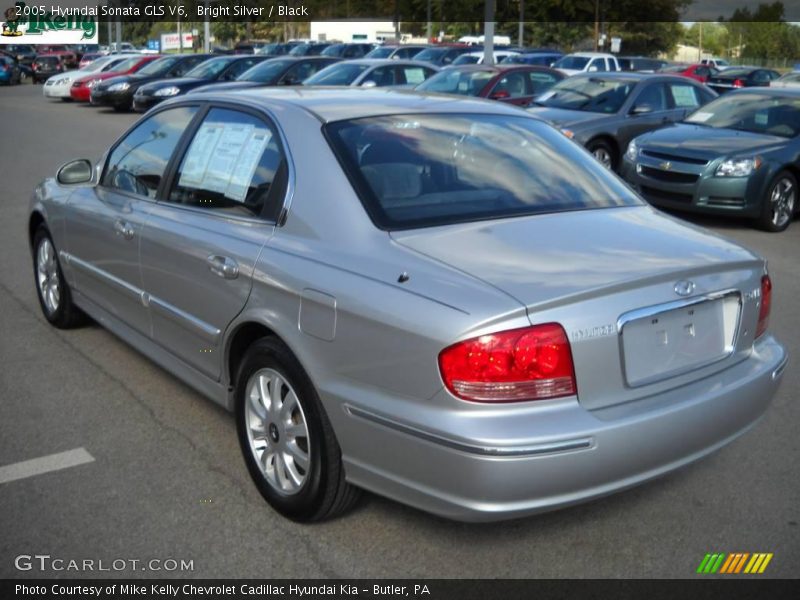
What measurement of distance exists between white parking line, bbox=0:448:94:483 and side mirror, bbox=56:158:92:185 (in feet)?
6.36

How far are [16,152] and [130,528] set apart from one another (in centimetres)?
1462

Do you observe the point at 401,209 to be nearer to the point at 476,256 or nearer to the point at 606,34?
the point at 476,256

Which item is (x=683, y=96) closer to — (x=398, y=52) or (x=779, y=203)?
(x=779, y=203)

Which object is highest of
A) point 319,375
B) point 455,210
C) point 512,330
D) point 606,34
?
point 606,34

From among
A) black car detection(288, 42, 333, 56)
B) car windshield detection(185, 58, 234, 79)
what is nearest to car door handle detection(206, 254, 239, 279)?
car windshield detection(185, 58, 234, 79)

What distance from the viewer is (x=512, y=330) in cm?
297

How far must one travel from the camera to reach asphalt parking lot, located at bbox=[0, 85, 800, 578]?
3414mm

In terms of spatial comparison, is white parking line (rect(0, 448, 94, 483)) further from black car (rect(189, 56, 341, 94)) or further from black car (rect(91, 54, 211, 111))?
black car (rect(91, 54, 211, 111))

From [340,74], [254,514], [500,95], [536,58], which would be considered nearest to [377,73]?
[340,74]

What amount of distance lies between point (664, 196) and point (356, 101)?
6.68m

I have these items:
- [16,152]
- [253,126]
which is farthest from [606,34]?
[253,126]

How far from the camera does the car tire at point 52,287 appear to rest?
6.07 meters

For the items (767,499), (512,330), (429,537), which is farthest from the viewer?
(767,499)

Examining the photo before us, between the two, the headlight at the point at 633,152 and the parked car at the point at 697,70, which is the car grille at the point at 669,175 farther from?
the parked car at the point at 697,70
